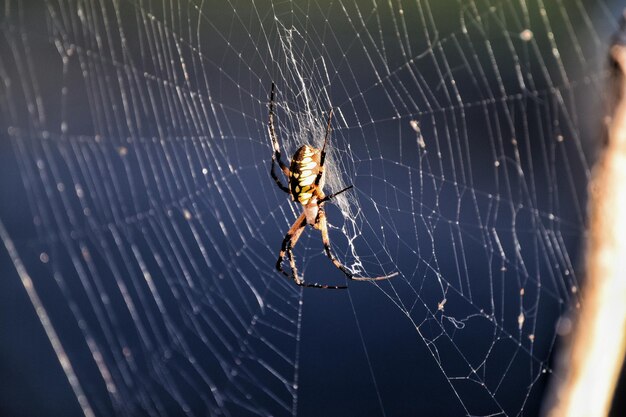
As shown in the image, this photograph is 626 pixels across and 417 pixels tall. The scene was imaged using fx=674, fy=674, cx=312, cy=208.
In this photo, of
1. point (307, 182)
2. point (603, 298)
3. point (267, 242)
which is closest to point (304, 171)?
point (307, 182)

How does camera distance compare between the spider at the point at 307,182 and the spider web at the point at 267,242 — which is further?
the spider web at the point at 267,242

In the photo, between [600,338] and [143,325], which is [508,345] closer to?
[143,325]

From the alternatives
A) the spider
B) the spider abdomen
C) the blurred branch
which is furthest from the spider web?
the blurred branch

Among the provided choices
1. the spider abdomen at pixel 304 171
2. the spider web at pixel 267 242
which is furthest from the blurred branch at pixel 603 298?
the spider web at pixel 267 242

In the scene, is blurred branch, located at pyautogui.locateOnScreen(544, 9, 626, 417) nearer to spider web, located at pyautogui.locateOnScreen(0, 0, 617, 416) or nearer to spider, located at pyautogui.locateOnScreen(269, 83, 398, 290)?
spider, located at pyautogui.locateOnScreen(269, 83, 398, 290)

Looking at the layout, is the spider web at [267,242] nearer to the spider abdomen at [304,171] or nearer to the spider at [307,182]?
the spider at [307,182]

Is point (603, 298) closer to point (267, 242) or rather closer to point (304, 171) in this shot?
point (304, 171)
